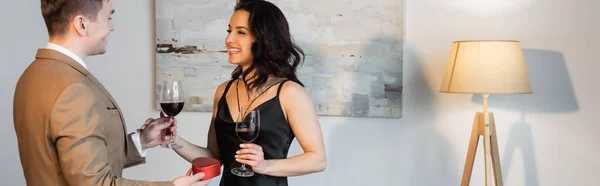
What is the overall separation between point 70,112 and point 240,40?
0.82 m

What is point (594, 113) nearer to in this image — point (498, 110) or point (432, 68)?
point (498, 110)

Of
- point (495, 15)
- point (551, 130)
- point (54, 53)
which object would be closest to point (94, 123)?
point (54, 53)

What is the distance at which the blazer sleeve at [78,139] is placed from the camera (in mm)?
1337

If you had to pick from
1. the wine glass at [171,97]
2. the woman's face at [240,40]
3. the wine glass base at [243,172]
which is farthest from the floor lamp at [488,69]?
the wine glass at [171,97]

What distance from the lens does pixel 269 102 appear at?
2.02m

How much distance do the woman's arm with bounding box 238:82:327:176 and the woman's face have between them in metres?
0.20

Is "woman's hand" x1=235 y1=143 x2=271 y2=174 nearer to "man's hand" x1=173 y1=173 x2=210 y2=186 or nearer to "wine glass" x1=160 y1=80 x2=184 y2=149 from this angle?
"man's hand" x1=173 y1=173 x2=210 y2=186

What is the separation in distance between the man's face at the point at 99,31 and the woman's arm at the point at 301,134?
709 millimetres

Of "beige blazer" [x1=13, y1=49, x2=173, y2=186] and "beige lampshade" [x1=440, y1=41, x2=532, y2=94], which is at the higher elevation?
"beige lampshade" [x1=440, y1=41, x2=532, y2=94]

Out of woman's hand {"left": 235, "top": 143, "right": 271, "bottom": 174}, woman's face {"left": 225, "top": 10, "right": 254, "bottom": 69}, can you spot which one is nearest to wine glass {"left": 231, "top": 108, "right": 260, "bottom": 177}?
woman's hand {"left": 235, "top": 143, "right": 271, "bottom": 174}

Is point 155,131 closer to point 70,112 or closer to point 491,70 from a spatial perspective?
point 70,112

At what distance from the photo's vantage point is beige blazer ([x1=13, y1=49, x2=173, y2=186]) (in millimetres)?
1343

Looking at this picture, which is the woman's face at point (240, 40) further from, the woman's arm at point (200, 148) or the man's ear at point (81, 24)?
the man's ear at point (81, 24)

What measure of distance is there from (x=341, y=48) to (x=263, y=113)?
1.37 m
